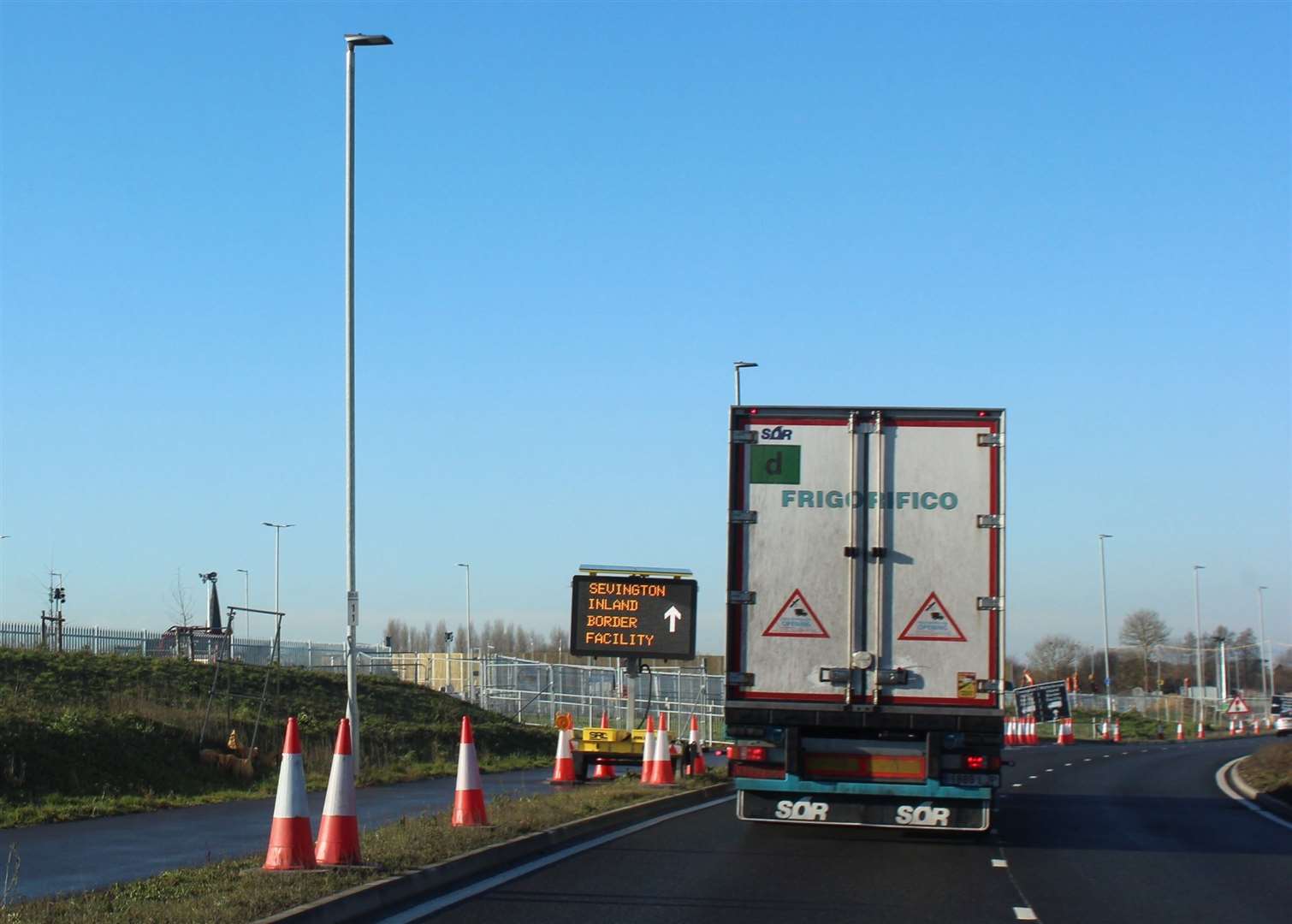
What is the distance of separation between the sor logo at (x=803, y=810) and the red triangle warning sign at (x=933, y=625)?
5.98 ft

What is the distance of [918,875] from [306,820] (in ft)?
16.8

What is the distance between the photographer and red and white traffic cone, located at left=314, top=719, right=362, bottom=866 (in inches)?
408

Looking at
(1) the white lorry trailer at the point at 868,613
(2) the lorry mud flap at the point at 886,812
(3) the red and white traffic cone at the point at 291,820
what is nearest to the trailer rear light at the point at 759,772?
(1) the white lorry trailer at the point at 868,613

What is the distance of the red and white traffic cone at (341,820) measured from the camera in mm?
10375

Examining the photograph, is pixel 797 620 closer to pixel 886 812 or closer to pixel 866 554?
pixel 866 554

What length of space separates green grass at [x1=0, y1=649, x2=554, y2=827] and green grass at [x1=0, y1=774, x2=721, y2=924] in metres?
6.01

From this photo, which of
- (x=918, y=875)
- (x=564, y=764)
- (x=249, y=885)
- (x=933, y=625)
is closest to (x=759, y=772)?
(x=933, y=625)

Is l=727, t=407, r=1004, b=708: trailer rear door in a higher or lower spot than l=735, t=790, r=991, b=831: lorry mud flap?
higher

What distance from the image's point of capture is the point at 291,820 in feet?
33.1

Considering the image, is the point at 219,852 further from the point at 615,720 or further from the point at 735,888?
the point at 615,720

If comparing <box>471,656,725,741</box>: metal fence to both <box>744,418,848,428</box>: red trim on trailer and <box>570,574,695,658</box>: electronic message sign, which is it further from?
<box>744,418,848,428</box>: red trim on trailer

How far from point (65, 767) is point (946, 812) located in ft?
39.5

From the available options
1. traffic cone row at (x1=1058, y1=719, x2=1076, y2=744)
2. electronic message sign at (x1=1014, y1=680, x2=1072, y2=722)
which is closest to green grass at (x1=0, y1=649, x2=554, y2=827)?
electronic message sign at (x1=1014, y1=680, x2=1072, y2=722)

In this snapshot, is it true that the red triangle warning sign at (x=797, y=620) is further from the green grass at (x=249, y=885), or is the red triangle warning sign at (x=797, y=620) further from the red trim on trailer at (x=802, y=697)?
the green grass at (x=249, y=885)
